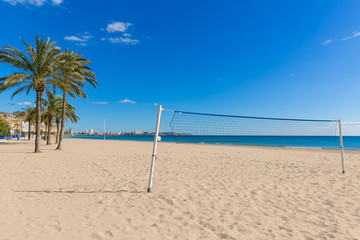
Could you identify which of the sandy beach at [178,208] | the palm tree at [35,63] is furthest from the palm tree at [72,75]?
the sandy beach at [178,208]

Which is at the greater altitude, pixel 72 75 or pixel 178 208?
pixel 72 75

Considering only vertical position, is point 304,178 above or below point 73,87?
below

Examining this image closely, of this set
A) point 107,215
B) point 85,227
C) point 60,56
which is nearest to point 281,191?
point 107,215

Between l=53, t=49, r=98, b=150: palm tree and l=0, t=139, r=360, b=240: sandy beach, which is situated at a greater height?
l=53, t=49, r=98, b=150: palm tree

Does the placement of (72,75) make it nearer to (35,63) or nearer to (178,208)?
(35,63)

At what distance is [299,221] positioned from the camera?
3705mm

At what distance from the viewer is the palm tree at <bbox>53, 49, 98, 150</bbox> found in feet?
55.9

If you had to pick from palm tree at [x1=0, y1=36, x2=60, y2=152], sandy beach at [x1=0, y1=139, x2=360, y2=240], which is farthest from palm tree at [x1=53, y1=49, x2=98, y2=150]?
sandy beach at [x1=0, y1=139, x2=360, y2=240]

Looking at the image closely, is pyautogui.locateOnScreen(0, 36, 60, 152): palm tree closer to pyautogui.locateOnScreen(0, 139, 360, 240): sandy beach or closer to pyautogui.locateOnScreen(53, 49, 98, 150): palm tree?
pyautogui.locateOnScreen(53, 49, 98, 150): palm tree

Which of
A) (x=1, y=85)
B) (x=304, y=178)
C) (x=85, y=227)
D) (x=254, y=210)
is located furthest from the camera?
(x=1, y=85)

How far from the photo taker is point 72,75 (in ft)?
58.5

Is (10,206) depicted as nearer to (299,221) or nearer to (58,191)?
(58,191)

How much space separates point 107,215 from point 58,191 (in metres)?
2.40

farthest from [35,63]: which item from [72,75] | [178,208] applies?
[178,208]
